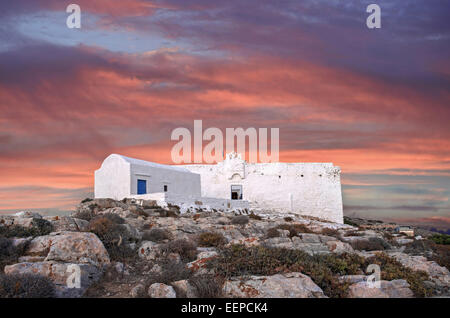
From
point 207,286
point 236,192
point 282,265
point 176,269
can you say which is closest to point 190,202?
point 236,192

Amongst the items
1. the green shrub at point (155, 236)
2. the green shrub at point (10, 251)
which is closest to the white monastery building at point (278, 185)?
the green shrub at point (155, 236)

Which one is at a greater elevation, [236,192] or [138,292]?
[138,292]

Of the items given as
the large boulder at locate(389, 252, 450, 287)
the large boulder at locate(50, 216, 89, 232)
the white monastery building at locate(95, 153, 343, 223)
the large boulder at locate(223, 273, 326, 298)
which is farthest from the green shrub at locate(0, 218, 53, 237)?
the white monastery building at locate(95, 153, 343, 223)

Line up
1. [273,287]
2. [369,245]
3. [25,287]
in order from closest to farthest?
1. [25,287]
2. [273,287]
3. [369,245]

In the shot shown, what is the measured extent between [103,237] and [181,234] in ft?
12.4

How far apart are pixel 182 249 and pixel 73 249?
320cm

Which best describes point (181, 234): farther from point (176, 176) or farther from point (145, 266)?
point (176, 176)

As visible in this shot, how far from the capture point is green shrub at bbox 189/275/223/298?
23.1 ft

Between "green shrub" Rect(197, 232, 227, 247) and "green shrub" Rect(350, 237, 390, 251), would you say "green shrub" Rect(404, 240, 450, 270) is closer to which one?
"green shrub" Rect(350, 237, 390, 251)

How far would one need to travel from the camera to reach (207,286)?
716 cm

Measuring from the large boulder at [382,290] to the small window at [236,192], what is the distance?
38437 millimetres

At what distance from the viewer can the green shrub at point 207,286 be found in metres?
7.06

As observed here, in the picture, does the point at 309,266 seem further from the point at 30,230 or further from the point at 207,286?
the point at 30,230
